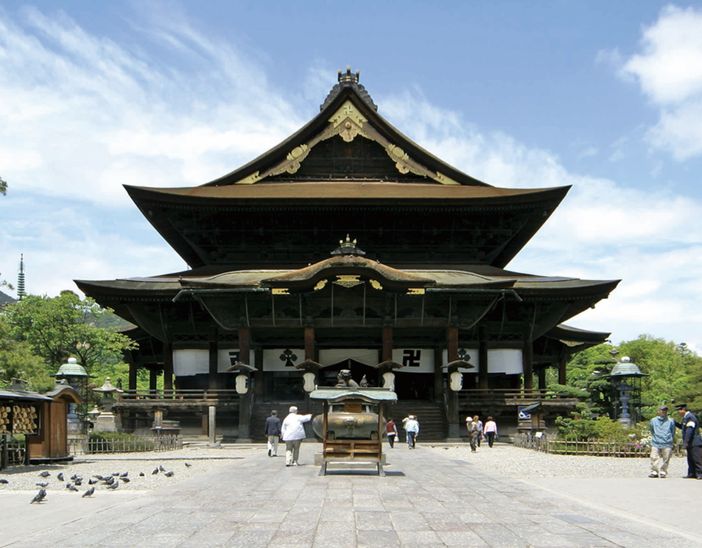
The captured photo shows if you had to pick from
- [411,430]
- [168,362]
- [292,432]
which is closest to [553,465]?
[411,430]

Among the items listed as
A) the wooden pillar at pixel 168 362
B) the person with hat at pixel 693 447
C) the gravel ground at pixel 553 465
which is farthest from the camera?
the wooden pillar at pixel 168 362

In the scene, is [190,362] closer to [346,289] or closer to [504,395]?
[346,289]

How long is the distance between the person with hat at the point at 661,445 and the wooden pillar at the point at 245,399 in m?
19.4

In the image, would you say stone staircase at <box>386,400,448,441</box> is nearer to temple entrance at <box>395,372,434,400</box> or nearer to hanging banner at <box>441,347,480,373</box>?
hanging banner at <box>441,347,480,373</box>

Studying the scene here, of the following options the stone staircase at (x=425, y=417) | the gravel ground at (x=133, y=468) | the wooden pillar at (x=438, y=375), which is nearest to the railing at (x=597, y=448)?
the stone staircase at (x=425, y=417)

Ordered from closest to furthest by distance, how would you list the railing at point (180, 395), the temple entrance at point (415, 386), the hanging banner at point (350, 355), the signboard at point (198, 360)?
the railing at point (180, 395)
the signboard at point (198, 360)
the hanging banner at point (350, 355)
the temple entrance at point (415, 386)

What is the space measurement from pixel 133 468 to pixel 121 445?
24.2 feet

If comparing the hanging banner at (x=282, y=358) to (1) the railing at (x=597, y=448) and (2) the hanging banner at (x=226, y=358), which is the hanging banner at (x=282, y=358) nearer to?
(2) the hanging banner at (x=226, y=358)

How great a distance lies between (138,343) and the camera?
49.7 m

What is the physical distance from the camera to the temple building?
36.5m

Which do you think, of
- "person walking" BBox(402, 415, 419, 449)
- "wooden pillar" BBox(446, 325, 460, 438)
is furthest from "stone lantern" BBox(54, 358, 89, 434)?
"wooden pillar" BBox(446, 325, 460, 438)

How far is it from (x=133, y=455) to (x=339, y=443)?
471 inches

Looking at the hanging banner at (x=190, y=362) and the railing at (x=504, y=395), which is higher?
the hanging banner at (x=190, y=362)

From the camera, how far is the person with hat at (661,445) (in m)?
19.6
